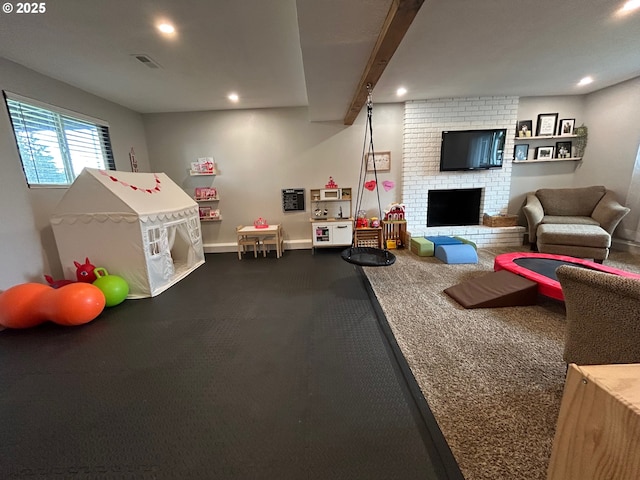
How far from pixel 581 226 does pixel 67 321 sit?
6.54 metres

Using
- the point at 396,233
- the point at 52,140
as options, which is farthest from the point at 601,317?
the point at 52,140

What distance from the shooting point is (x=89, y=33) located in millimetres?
2293

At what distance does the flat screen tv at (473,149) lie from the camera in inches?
181

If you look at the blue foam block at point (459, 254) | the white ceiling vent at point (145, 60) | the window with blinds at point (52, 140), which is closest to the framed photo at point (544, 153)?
the blue foam block at point (459, 254)

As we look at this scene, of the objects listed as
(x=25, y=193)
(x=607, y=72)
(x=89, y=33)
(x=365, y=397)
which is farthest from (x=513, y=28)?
(x=25, y=193)

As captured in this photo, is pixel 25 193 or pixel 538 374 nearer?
pixel 538 374

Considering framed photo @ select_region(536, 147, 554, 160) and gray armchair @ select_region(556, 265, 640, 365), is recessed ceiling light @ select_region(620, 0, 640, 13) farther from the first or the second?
framed photo @ select_region(536, 147, 554, 160)

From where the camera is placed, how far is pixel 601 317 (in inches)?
57.8

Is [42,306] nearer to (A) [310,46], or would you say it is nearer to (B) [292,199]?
(A) [310,46]

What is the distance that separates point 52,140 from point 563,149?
8.03 m

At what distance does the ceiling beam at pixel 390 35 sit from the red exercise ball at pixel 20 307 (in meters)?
3.88

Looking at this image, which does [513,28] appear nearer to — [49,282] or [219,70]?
[219,70]

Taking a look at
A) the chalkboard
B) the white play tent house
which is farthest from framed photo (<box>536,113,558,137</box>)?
the white play tent house

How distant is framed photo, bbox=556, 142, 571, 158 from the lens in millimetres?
4730
